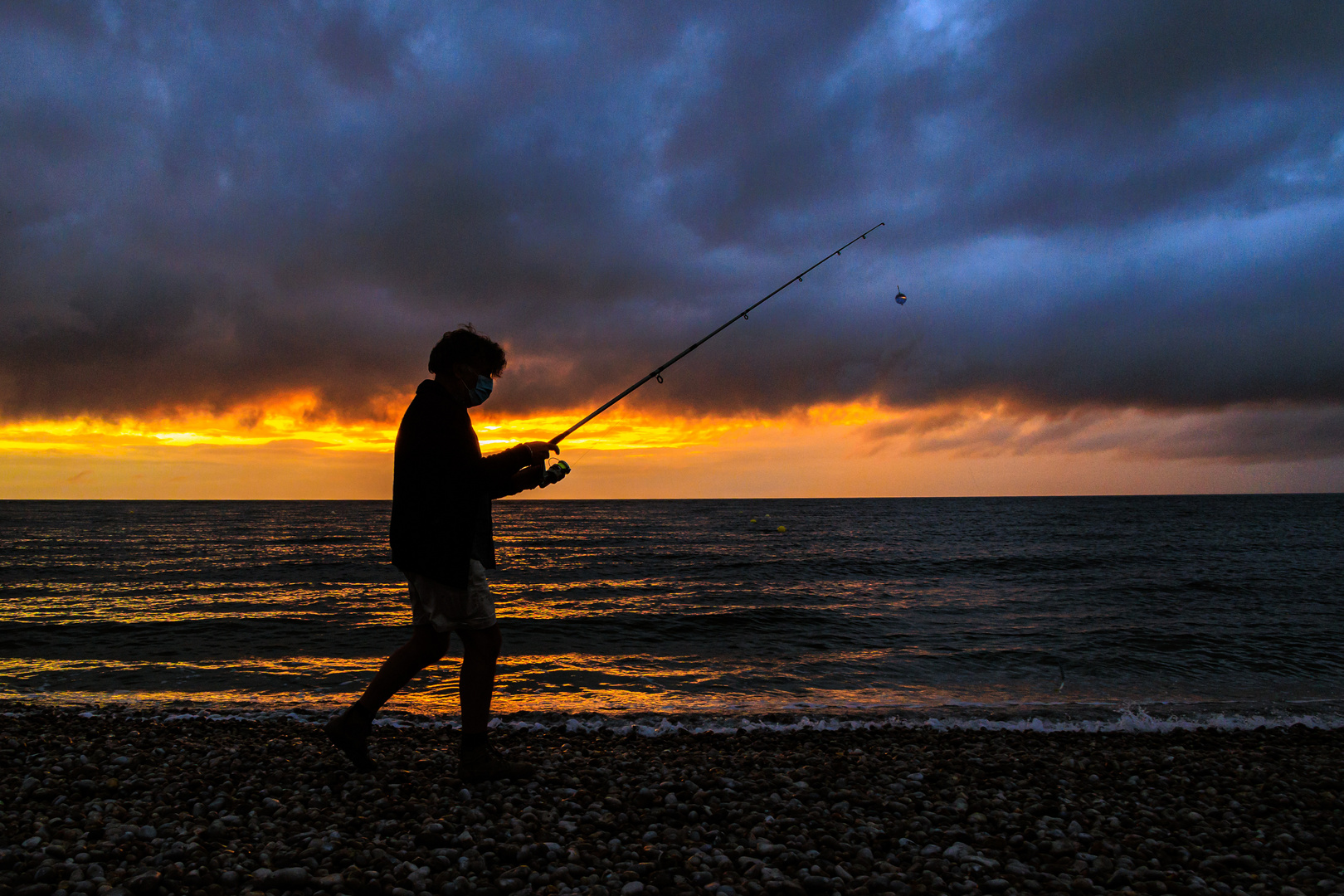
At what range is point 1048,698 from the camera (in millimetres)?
8500

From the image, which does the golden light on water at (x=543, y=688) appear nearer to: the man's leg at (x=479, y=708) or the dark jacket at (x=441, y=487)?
the man's leg at (x=479, y=708)

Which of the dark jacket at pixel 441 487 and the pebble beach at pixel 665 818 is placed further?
the dark jacket at pixel 441 487

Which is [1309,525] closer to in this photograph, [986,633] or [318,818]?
[986,633]

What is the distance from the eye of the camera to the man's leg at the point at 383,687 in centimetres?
410

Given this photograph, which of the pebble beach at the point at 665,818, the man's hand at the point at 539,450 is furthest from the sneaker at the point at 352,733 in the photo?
the man's hand at the point at 539,450

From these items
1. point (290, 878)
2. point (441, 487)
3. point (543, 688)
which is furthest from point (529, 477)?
point (543, 688)

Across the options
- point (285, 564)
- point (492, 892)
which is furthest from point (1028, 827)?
point (285, 564)

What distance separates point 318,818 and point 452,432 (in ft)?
7.74

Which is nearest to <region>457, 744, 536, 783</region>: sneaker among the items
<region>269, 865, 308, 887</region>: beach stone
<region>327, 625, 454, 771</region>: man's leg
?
<region>327, 625, 454, 771</region>: man's leg

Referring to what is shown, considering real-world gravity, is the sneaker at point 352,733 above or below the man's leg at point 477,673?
below

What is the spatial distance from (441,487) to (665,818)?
94.4 inches

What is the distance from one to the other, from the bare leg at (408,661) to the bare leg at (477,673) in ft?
0.16

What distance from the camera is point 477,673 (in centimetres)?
424

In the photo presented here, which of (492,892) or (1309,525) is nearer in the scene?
(492,892)
